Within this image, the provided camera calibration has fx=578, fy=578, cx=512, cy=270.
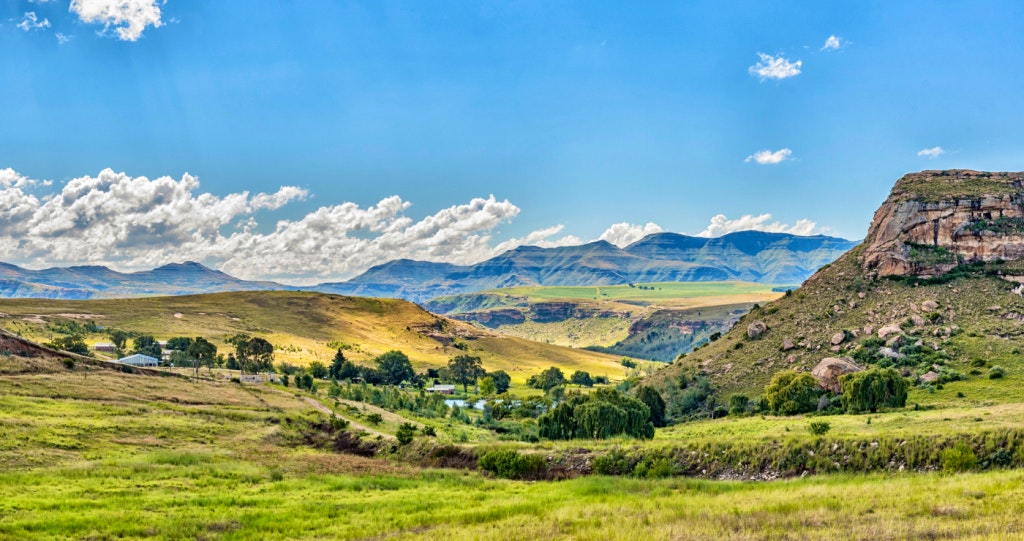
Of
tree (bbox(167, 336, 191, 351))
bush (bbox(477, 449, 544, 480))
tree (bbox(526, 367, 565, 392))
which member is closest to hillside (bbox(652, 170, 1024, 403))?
bush (bbox(477, 449, 544, 480))

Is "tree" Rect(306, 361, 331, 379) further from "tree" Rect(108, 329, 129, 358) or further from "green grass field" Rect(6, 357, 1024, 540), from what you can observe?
"green grass field" Rect(6, 357, 1024, 540)

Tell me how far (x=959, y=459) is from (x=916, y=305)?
8164 cm

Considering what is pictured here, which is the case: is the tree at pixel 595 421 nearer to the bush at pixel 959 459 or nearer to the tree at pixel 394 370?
the bush at pixel 959 459

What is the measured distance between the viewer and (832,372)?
7800 cm

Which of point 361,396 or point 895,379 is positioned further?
point 361,396

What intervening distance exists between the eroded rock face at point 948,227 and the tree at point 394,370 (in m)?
124

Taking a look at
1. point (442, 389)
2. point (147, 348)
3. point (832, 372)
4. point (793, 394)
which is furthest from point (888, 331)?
point (147, 348)

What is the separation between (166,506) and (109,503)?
7.62 ft

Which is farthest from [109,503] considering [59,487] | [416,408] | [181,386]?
[416,408]

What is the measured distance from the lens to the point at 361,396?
11881cm

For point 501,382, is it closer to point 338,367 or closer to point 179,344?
point 338,367

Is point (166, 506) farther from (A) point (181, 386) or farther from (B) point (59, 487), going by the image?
(A) point (181, 386)

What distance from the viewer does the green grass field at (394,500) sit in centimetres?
1798

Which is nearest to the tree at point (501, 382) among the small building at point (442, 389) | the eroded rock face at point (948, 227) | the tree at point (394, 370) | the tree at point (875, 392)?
the small building at point (442, 389)
